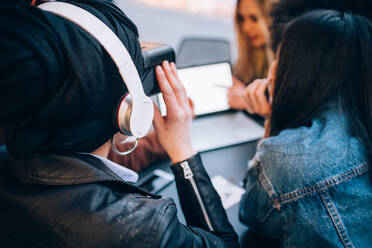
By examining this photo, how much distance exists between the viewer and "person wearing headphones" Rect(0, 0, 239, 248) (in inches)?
12.6

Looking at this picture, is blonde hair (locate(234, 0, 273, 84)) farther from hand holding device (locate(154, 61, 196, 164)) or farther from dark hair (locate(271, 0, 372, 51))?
hand holding device (locate(154, 61, 196, 164))

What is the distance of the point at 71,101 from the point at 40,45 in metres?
0.07

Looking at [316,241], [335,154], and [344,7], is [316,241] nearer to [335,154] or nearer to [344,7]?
[335,154]

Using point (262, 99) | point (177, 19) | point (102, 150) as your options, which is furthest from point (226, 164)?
point (177, 19)

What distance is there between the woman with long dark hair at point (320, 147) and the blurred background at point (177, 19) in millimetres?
2139

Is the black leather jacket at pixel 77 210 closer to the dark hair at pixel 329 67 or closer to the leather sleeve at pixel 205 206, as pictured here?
the leather sleeve at pixel 205 206

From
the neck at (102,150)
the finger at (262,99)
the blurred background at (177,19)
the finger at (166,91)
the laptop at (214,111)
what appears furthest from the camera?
the blurred background at (177,19)

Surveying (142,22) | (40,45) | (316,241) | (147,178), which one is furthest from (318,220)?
(142,22)

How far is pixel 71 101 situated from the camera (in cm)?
34

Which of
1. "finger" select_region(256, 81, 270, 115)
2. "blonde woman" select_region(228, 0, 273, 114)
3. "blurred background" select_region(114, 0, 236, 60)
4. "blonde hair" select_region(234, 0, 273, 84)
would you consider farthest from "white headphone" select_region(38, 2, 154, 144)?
"blurred background" select_region(114, 0, 236, 60)

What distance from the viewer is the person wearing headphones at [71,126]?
12.6 inches

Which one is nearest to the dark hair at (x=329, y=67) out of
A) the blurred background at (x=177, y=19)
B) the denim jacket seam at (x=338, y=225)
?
the denim jacket seam at (x=338, y=225)

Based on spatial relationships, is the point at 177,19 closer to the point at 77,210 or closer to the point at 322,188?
the point at 322,188

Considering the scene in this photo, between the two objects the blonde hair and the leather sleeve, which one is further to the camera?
the blonde hair
